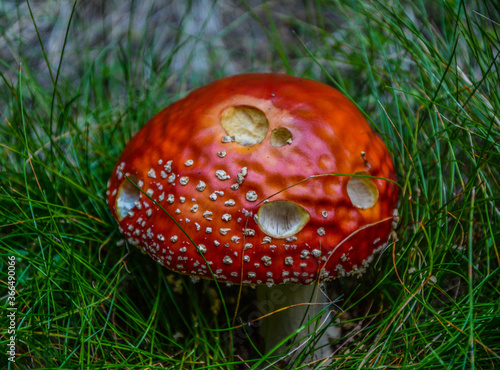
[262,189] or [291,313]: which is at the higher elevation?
[262,189]

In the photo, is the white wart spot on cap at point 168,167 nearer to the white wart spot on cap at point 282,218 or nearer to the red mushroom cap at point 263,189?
the red mushroom cap at point 263,189

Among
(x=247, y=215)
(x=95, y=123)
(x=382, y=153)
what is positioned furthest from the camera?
(x=95, y=123)

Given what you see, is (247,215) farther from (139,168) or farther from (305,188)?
(139,168)

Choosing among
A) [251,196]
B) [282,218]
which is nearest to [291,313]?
[282,218]

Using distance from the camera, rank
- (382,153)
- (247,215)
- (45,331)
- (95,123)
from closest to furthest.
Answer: (247,215) → (45,331) → (382,153) → (95,123)

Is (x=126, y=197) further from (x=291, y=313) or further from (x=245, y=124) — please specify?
(x=291, y=313)

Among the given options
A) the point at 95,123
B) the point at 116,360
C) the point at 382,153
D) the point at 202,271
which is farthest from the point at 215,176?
the point at 95,123

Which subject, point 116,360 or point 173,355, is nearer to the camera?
point 116,360

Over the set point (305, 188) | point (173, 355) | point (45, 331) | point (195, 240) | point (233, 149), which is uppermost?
point (233, 149)

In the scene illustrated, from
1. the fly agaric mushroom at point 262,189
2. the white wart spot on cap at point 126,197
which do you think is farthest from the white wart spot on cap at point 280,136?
the white wart spot on cap at point 126,197

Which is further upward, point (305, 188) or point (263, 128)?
point (263, 128)
